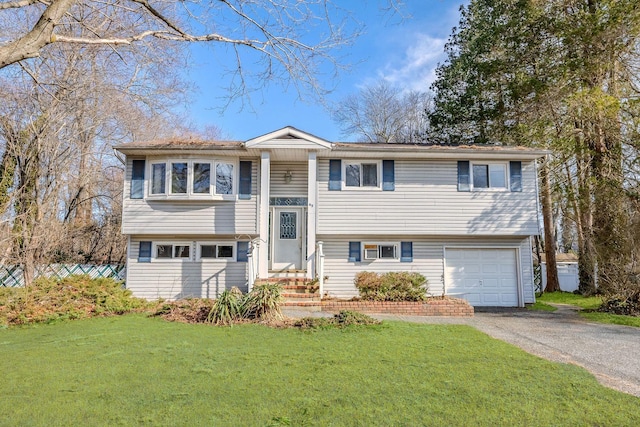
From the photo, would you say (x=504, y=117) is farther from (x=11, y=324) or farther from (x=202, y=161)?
(x=11, y=324)

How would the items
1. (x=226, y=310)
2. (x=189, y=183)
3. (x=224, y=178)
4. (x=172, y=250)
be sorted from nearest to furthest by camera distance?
(x=226, y=310)
(x=189, y=183)
(x=224, y=178)
(x=172, y=250)

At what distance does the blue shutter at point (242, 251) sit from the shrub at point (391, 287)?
3569 mm

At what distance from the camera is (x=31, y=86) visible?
13.2m

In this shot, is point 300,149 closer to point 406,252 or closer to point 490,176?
point 406,252

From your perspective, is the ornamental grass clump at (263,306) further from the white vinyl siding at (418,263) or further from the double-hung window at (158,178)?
the double-hung window at (158,178)

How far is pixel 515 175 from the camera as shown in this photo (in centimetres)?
1264

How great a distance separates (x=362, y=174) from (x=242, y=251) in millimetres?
4558

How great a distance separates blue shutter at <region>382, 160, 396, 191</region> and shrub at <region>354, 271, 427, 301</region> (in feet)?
9.34

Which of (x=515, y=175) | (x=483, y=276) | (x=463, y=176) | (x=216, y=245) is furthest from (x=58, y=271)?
(x=515, y=175)

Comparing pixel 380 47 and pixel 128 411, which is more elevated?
pixel 380 47

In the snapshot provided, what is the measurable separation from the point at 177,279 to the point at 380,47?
892cm

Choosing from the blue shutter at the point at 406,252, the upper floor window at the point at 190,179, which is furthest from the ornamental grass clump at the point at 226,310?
the blue shutter at the point at 406,252

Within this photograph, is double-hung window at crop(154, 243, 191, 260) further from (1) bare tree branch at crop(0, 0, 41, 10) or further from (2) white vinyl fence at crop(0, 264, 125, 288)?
(1) bare tree branch at crop(0, 0, 41, 10)

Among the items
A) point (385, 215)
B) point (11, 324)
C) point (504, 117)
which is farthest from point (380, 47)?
point (504, 117)
